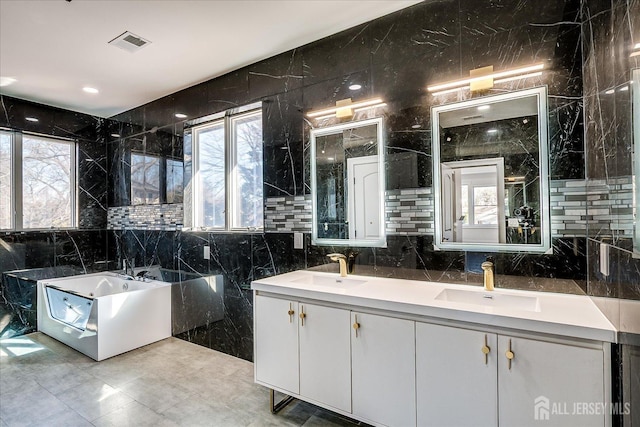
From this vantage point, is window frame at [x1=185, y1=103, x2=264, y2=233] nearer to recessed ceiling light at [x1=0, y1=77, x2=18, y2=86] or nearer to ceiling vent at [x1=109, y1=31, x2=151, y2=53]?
ceiling vent at [x1=109, y1=31, x2=151, y2=53]

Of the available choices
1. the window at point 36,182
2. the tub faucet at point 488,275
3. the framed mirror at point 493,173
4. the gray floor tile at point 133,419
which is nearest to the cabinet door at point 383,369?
the tub faucet at point 488,275

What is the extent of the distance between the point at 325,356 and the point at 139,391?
1625 millimetres

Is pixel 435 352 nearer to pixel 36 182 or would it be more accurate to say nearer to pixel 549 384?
pixel 549 384

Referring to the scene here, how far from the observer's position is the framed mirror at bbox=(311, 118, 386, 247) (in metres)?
2.36

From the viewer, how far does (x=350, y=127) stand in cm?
249

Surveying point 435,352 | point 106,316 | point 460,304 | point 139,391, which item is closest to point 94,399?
point 139,391

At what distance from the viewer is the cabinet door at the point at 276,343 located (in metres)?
2.06

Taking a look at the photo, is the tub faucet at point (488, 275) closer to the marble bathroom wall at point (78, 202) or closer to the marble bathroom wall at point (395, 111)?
the marble bathroom wall at point (395, 111)

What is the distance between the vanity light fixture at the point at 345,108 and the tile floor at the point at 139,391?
2.13m

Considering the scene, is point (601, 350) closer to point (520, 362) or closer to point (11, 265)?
point (520, 362)

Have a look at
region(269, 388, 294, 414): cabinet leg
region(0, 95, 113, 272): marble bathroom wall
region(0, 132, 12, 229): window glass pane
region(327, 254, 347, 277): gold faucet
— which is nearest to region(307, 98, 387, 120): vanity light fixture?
region(327, 254, 347, 277): gold faucet

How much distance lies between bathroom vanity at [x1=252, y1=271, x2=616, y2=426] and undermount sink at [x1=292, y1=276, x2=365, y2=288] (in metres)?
0.03

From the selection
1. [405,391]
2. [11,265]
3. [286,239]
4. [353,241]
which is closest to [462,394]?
[405,391]

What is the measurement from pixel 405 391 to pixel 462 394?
0.28 metres
